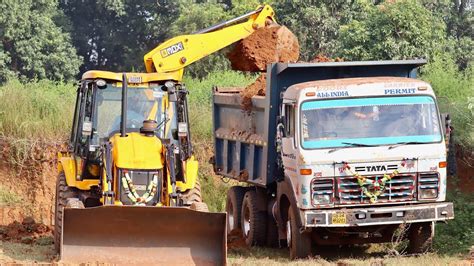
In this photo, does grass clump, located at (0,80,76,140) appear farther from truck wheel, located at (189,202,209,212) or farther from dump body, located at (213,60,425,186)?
truck wheel, located at (189,202,209,212)

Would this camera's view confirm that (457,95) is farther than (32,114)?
No

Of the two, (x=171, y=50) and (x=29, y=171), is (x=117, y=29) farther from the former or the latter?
(x=171, y=50)

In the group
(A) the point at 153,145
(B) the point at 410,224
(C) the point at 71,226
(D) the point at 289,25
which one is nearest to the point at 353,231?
(B) the point at 410,224

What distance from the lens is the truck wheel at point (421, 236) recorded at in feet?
46.6

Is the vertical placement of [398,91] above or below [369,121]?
above

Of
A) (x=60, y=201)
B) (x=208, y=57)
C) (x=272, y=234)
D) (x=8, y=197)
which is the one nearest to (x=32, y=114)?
(x=8, y=197)

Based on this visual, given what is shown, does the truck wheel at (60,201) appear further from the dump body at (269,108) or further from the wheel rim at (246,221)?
the wheel rim at (246,221)

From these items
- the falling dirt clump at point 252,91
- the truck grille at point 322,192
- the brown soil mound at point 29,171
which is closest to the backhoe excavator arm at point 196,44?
the falling dirt clump at point 252,91

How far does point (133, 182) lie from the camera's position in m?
12.9

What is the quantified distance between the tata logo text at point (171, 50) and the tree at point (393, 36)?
36.5ft

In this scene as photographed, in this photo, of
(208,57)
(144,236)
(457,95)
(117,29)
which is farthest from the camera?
(117,29)

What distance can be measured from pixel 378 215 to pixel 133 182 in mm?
3411

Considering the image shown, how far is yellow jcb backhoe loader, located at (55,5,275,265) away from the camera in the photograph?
12156 mm

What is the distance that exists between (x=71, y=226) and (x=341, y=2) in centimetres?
2383
